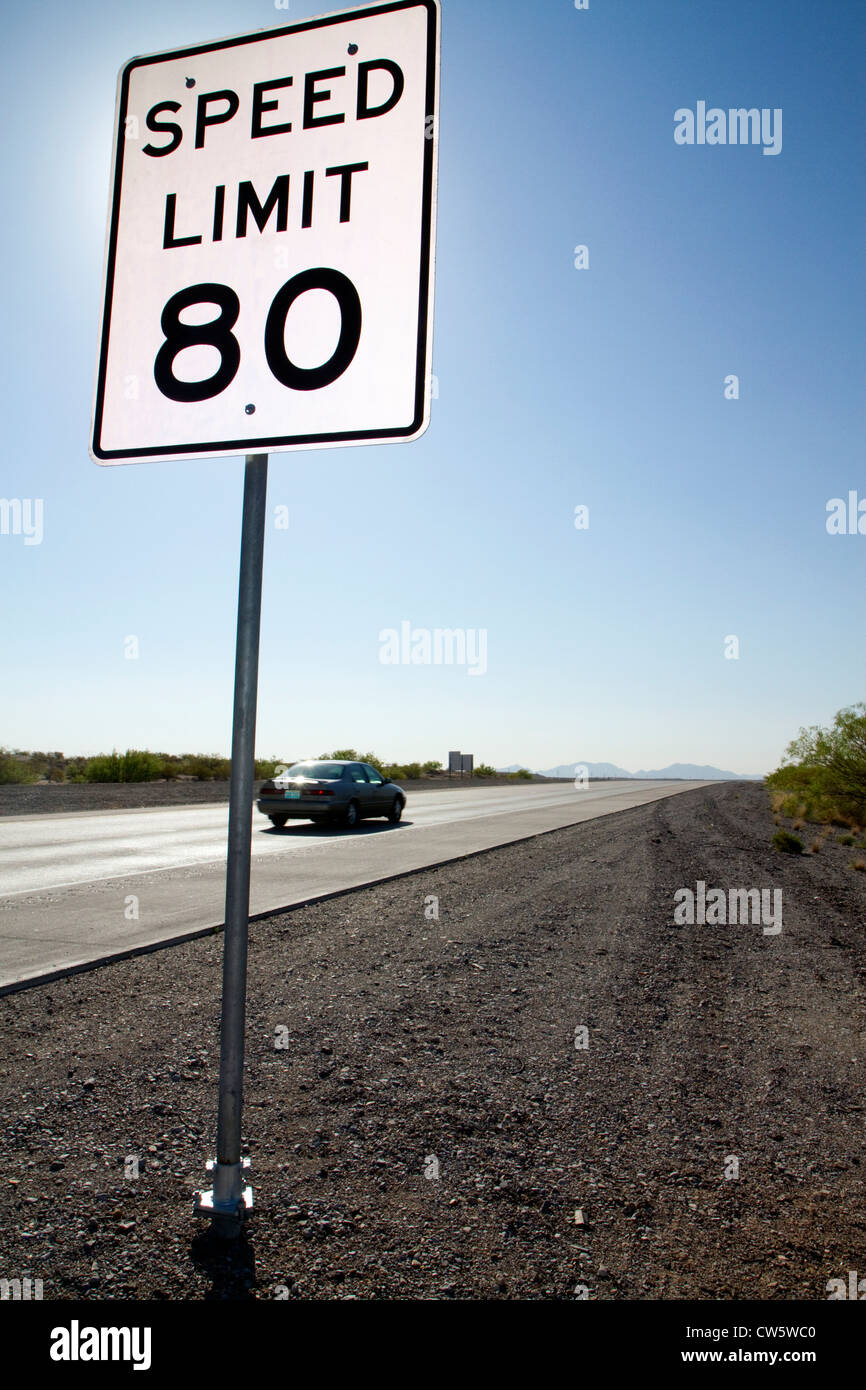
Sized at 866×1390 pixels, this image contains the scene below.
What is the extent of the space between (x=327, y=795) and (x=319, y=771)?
112cm

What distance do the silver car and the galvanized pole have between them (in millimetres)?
15956

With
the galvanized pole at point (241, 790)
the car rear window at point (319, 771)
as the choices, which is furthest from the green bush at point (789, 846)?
the galvanized pole at point (241, 790)

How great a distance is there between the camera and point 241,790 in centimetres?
217

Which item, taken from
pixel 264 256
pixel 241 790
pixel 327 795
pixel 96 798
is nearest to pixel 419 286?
pixel 264 256

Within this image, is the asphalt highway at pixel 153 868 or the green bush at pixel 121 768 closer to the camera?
the asphalt highway at pixel 153 868

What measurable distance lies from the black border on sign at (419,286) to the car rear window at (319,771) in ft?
55.6

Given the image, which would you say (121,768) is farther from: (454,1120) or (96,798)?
(454,1120)

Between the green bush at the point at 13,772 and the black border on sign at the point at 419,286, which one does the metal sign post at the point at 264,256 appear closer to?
the black border on sign at the point at 419,286

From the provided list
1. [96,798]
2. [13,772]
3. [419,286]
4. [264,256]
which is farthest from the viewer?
[13,772]

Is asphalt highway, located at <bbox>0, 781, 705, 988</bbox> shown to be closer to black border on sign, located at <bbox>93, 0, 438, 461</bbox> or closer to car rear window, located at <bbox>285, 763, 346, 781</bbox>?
car rear window, located at <bbox>285, 763, 346, 781</bbox>

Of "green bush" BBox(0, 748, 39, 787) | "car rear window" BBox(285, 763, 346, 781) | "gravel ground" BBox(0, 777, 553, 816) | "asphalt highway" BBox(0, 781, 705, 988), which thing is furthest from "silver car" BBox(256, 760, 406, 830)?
"green bush" BBox(0, 748, 39, 787)

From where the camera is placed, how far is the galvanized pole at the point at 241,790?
2158 millimetres

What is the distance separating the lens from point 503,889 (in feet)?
33.6
